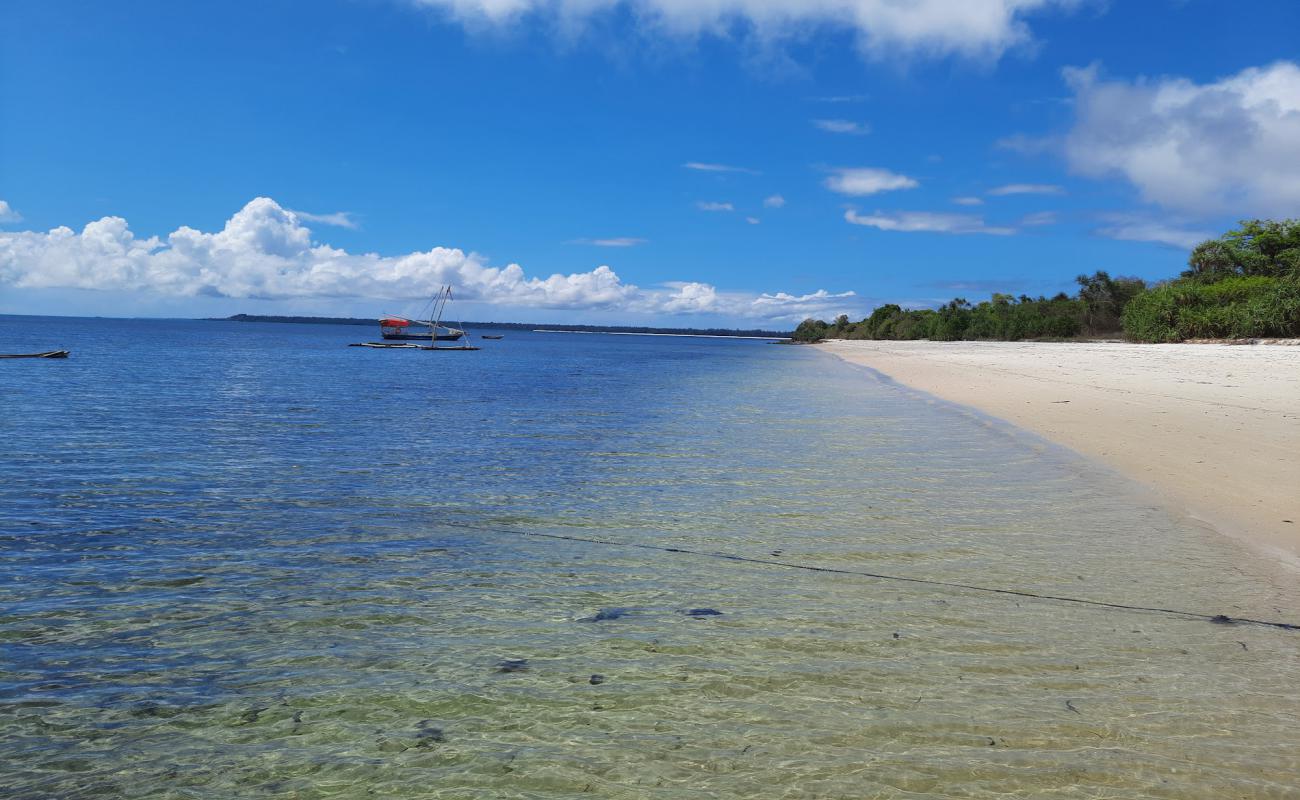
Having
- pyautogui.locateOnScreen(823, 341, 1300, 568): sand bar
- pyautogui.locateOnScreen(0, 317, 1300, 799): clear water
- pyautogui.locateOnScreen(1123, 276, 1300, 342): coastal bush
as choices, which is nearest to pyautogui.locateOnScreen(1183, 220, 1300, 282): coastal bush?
pyautogui.locateOnScreen(1123, 276, 1300, 342): coastal bush

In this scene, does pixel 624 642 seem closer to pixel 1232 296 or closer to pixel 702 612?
pixel 702 612

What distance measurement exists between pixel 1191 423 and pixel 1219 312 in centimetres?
6396

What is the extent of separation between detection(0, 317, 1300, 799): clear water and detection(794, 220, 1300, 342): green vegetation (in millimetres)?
65571

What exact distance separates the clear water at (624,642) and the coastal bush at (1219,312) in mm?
62847

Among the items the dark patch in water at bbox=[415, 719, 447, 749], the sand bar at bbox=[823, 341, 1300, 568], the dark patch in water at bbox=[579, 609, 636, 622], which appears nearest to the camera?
the dark patch in water at bbox=[415, 719, 447, 749]

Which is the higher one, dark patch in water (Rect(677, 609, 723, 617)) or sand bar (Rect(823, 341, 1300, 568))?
sand bar (Rect(823, 341, 1300, 568))

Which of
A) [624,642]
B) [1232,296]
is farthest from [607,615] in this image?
[1232,296]

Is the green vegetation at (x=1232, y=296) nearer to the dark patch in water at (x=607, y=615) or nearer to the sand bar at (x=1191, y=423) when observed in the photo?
the sand bar at (x=1191, y=423)

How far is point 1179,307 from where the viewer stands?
73.1 m

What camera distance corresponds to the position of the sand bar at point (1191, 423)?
9.01 metres

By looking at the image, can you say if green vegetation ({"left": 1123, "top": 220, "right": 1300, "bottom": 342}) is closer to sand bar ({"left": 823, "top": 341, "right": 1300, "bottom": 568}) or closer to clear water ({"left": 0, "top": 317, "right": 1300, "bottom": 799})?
sand bar ({"left": 823, "top": 341, "right": 1300, "bottom": 568})

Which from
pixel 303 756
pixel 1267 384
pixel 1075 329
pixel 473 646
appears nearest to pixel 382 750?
pixel 303 756

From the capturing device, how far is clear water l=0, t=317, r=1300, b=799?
12.0 feet

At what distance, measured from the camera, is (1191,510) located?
8.98 metres
